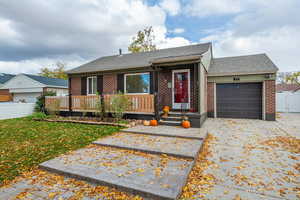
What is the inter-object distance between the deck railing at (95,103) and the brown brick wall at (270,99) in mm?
6376

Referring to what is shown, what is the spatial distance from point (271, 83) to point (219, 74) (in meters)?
2.62

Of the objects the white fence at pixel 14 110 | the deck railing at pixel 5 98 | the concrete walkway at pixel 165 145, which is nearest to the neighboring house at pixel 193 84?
the concrete walkway at pixel 165 145

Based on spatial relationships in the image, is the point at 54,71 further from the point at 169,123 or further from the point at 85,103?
the point at 169,123

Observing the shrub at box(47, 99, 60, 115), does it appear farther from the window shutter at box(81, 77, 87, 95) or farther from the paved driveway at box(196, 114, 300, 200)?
the paved driveway at box(196, 114, 300, 200)

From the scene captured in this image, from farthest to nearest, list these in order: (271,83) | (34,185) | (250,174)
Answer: (271,83), (250,174), (34,185)

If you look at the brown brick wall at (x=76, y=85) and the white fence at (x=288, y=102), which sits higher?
the brown brick wall at (x=76, y=85)

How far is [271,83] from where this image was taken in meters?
7.47

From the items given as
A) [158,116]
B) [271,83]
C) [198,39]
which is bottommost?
[158,116]

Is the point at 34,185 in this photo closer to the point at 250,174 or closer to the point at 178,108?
the point at 250,174

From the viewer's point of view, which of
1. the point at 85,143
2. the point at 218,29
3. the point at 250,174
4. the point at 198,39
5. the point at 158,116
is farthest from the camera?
the point at 198,39

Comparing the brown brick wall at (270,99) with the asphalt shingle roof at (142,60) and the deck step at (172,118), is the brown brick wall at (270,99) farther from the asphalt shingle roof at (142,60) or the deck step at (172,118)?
the deck step at (172,118)

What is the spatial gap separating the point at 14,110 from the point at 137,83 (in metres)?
9.08

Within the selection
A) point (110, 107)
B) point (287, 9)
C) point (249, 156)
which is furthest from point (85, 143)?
point (287, 9)

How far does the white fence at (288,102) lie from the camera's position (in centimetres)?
1078
